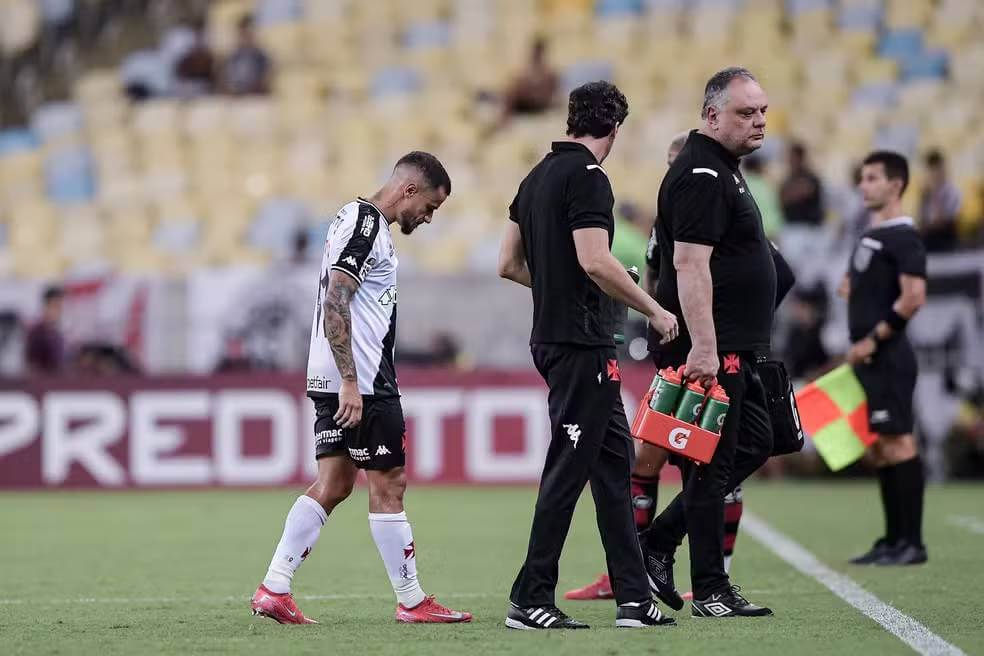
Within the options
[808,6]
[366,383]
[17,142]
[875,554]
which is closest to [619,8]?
[808,6]

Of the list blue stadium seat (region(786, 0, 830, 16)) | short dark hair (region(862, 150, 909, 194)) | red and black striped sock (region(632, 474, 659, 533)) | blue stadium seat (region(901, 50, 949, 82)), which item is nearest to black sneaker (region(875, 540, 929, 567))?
red and black striped sock (region(632, 474, 659, 533))

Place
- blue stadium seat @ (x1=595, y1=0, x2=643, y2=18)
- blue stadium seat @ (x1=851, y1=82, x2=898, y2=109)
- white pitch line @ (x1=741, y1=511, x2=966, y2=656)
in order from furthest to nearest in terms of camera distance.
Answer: blue stadium seat @ (x1=595, y1=0, x2=643, y2=18) → blue stadium seat @ (x1=851, y1=82, x2=898, y2=109) → white pitch line @ (x1=741, y1=511, x2=966, y2=656)

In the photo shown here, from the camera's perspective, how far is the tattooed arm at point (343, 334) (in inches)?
276

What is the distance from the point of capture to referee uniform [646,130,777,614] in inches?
279

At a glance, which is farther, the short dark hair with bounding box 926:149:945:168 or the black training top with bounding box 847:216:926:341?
the short dark hair with bounding box 926:149:945:168

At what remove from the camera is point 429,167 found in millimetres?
7242

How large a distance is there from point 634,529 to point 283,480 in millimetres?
9530

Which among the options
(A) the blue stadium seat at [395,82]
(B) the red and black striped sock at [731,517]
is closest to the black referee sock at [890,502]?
(B) the red and black striped sock at [731,517]

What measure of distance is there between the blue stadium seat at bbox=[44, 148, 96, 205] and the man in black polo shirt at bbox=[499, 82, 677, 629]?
15.0m

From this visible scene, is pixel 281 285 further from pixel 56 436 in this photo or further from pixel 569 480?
pixel 569 480

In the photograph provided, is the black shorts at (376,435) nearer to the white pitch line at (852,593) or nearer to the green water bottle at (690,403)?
the green water bottle at (690,403)

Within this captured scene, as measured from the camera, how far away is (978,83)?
19984 mm

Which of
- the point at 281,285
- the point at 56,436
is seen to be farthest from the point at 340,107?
the point at 56,436

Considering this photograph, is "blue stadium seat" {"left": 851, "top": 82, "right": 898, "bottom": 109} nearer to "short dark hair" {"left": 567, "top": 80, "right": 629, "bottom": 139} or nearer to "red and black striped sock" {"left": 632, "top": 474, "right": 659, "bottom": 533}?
"red and black striped sock" {"left": 632, "top": 474, "right": 659, "bottom": 533}
